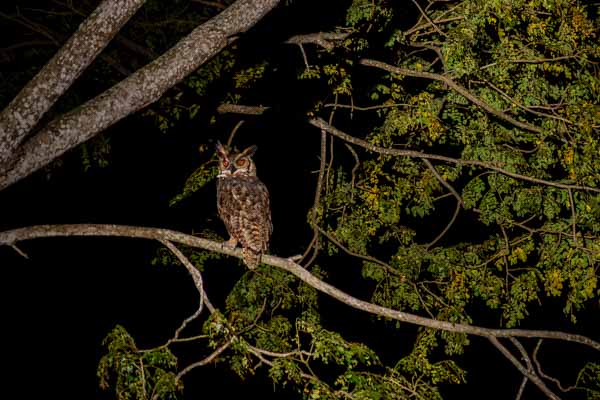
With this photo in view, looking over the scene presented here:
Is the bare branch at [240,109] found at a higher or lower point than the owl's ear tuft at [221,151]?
higher

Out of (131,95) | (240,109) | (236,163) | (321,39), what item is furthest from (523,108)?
(131,95)

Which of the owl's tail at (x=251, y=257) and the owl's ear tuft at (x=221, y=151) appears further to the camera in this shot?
the owl's ear tuft at (x=221, y=151)

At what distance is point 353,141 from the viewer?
6.45m

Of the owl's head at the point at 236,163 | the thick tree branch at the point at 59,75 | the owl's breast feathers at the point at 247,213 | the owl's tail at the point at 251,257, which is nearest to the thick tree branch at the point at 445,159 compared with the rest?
the owl's head at the point at 236,163

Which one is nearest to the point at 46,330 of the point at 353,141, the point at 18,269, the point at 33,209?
the point at 18,269

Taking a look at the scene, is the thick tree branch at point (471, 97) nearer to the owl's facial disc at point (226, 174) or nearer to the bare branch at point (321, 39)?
the bare branch at point (321, 39)

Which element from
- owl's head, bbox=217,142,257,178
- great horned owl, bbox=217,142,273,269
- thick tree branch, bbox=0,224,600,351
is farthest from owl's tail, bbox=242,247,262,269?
owl's head, bbox=217,142,257,178

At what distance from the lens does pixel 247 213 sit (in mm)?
5914

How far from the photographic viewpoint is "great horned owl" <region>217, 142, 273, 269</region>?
18.3 ft

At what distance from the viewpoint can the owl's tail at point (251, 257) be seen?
545 cm

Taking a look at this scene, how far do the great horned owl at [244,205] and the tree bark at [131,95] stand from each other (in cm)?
179

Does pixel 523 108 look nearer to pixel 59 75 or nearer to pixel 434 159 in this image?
pixel 434 159

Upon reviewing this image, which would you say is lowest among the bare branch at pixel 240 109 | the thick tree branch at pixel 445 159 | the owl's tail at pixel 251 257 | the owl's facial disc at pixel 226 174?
the owl's tail at pixel 251 257

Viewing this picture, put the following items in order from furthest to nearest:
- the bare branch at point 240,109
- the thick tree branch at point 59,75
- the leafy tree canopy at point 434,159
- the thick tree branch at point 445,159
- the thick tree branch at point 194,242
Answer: the bare branch at point 240,109 < the thick tree branch at point 445,159 < the leafy tree canopy at point 434,159 < the thick tree branch at point 194,242 < the thick tree branch at point 59,75
